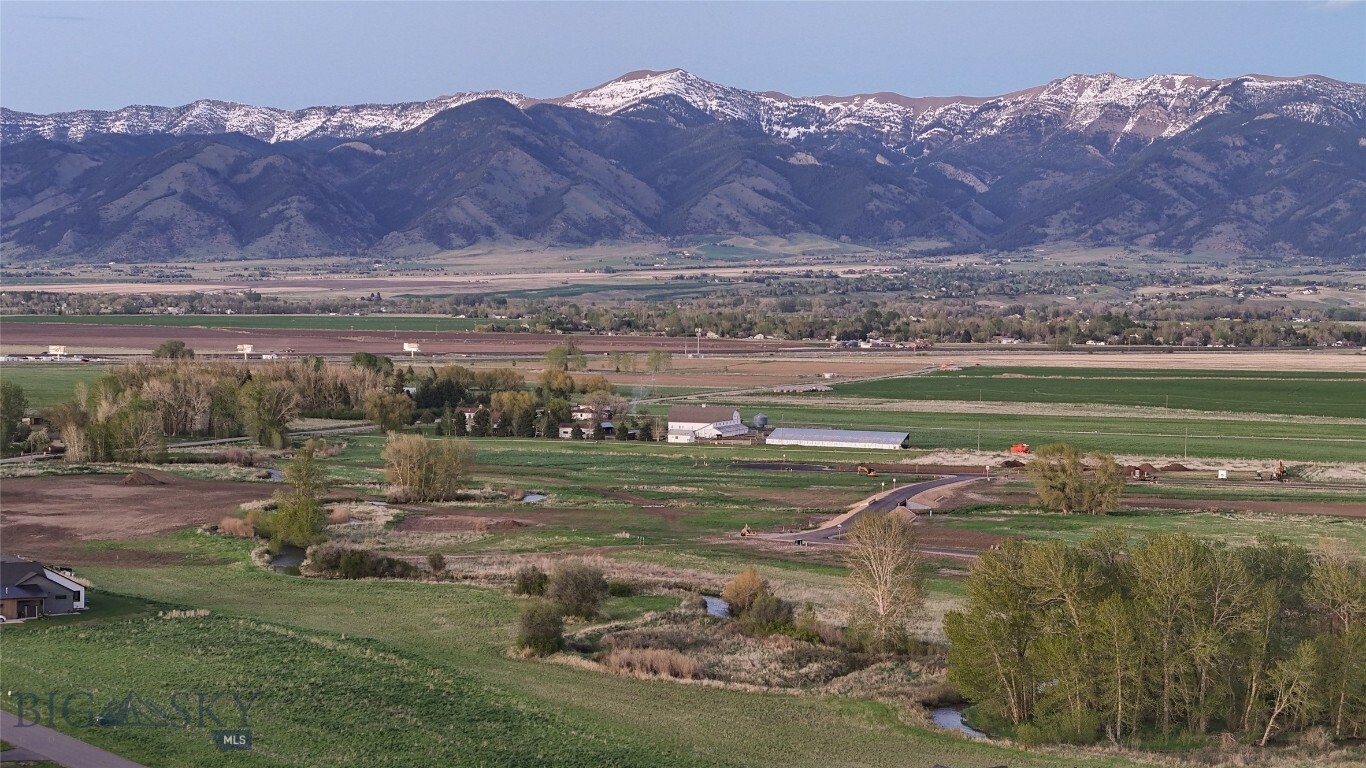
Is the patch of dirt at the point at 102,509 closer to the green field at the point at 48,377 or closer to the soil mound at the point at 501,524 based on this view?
the soil mound at the point at 501,524

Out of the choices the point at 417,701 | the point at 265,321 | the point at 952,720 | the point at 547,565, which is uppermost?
the point at 265,321

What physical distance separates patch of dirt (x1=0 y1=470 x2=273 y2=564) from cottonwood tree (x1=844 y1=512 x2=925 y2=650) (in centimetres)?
2654

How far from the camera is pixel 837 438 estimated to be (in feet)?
291

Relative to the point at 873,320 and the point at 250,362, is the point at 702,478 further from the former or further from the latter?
the point at 873,320

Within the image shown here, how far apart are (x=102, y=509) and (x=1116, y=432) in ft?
189

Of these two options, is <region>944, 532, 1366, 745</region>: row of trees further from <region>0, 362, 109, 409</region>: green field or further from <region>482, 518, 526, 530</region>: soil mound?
<region>0, 362, 109, 409</region>: green field

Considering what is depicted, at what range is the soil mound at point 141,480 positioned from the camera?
72150 mm

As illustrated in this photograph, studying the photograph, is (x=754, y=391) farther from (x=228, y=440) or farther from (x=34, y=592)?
(x=34, y=592)

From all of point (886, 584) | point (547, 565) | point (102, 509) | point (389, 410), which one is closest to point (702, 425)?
point (389, 410)

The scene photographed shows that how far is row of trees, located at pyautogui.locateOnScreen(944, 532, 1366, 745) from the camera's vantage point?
33.0 meters

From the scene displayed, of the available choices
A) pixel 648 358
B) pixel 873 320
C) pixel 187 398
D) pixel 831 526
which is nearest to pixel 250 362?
pixel 187 398

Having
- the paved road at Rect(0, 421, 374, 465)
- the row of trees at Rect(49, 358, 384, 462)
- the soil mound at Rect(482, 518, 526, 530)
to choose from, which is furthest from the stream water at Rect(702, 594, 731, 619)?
the paved road at Rect(0, 421, 374, 465)

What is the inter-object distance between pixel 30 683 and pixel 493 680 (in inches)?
419

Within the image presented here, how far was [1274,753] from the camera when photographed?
105 ft
